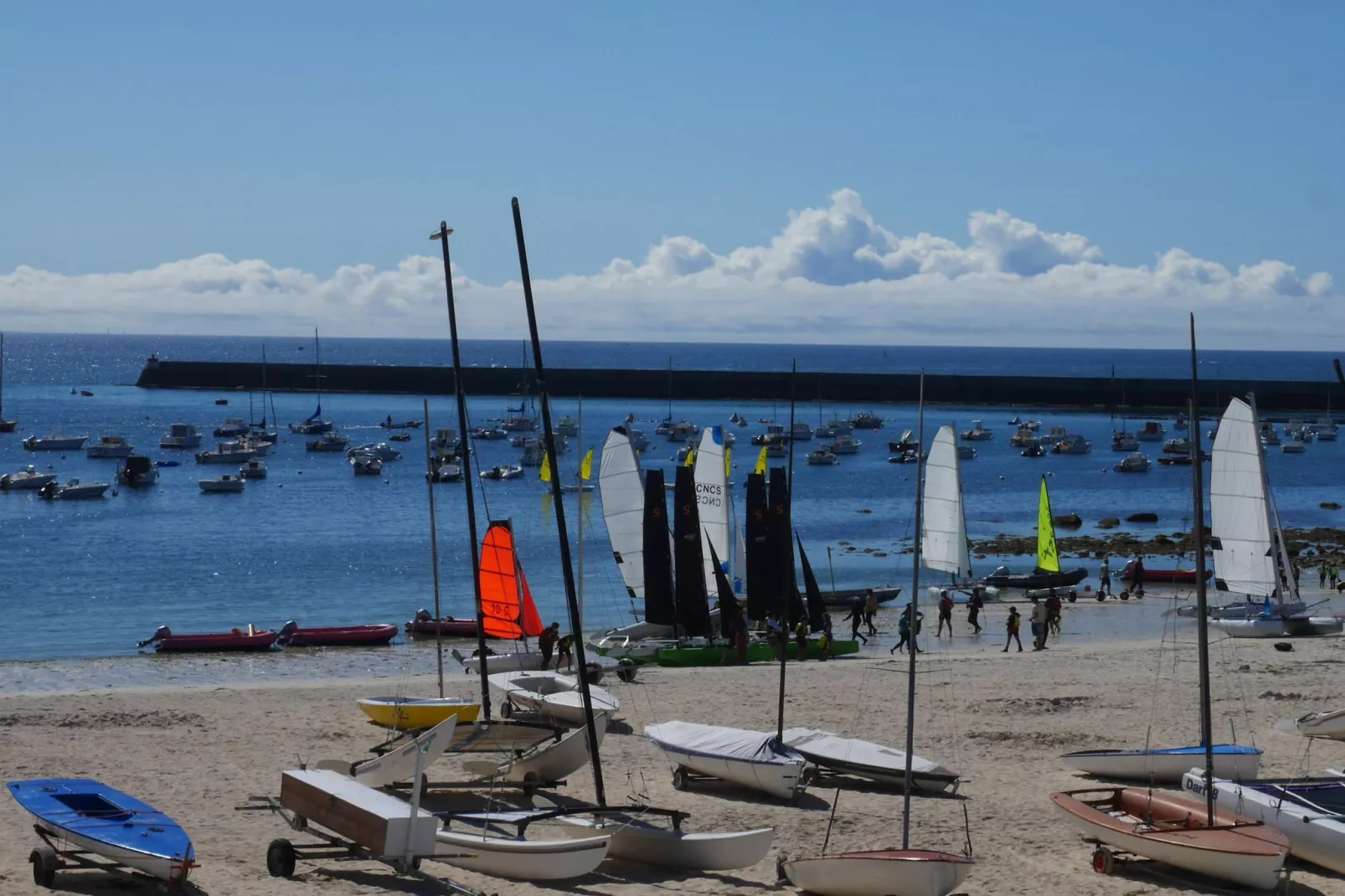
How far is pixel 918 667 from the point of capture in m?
29.8

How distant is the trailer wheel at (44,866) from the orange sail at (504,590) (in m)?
13.6

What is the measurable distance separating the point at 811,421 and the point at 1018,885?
111 meters

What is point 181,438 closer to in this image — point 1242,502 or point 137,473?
point 137,473

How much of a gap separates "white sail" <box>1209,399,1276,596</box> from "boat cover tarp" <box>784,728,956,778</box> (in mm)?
17985

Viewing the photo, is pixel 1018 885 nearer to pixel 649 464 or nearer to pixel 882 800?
pixel 882 800

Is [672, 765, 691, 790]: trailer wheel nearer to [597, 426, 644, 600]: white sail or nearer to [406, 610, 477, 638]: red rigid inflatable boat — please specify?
[597, 426, 644, 600]: white sail

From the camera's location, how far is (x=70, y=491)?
2904 inches

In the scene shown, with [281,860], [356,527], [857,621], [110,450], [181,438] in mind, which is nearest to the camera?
[281,860]

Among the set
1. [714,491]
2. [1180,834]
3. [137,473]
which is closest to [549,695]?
[1180,834]

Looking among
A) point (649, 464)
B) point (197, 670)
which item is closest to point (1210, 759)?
point (197, 670)

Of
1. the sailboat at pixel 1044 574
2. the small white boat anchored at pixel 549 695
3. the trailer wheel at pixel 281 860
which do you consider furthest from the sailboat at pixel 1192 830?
the sailboat at pixel 1044 574

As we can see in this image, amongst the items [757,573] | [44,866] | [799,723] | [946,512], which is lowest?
[799,723]

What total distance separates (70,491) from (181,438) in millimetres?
25874

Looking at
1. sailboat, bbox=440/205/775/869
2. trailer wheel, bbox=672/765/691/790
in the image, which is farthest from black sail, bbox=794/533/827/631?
sailboat, bbox=440/205/775/869
